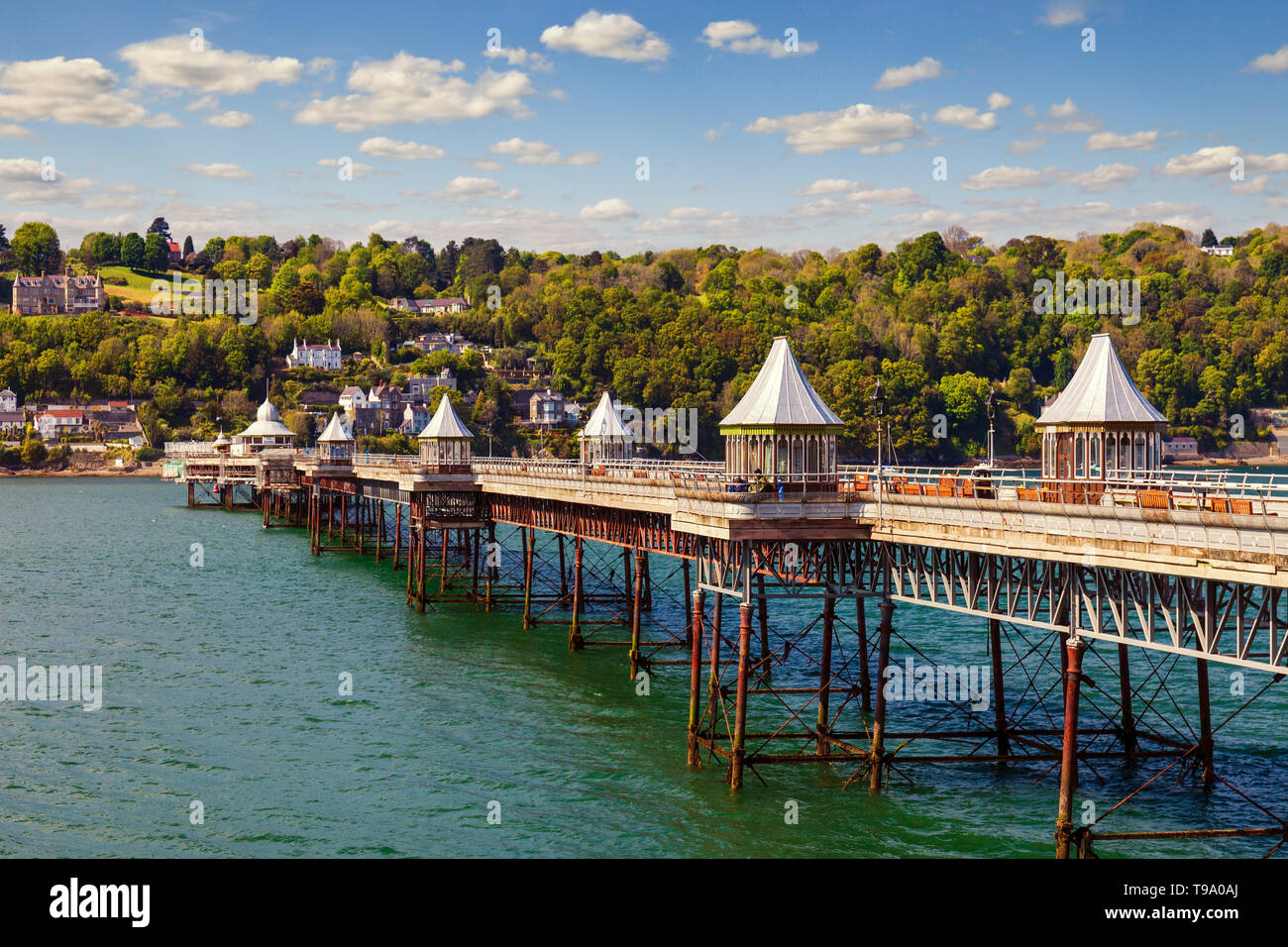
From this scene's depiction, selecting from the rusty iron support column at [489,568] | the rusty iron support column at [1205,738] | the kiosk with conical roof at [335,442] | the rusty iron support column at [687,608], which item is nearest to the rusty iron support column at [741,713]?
the rusty iron support column at [1205,738]

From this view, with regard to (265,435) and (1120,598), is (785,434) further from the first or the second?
(265,435)

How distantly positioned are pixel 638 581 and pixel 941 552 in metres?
16.7

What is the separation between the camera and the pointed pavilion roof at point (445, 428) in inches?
3113

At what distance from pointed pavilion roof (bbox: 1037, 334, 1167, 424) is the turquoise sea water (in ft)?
32.4

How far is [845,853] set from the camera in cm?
3091

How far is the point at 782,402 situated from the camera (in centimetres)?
3912

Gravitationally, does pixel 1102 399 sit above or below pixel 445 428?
above

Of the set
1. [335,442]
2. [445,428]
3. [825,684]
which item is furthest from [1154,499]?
[335,442]

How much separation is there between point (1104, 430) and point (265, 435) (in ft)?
431

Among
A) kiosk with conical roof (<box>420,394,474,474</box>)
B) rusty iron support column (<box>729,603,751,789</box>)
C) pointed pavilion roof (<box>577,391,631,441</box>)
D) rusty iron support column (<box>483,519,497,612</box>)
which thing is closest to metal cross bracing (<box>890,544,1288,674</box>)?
rusty iron support column (<box>729,603,751,789</box>)

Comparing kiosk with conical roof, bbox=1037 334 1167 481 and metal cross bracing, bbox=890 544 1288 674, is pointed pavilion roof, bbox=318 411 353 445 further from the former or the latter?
kiosk with conical roof, bbox=1037 334 1167 481

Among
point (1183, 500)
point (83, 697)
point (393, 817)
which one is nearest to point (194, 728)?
point (83, 697)

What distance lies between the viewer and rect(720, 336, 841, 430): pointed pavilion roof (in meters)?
38.6
